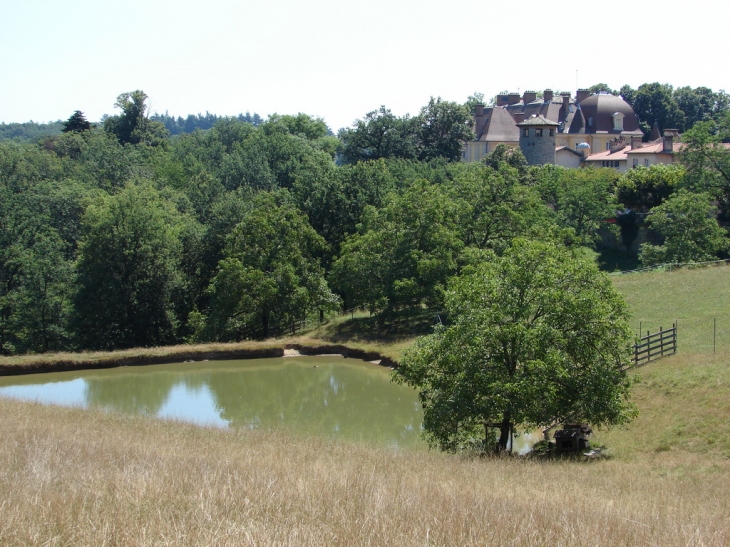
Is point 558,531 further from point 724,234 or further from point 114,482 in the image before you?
point 724,234

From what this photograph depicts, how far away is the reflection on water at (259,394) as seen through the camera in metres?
23.5

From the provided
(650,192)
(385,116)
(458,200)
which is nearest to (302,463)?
(458,200)

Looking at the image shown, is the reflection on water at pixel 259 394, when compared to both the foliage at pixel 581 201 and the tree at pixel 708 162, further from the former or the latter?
the tree at pixel 708 162

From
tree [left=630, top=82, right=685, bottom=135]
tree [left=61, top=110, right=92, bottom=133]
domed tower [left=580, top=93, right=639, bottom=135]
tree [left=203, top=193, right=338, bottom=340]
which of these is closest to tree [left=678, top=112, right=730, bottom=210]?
tree [left=203, top=193, right=338, bottom=340]

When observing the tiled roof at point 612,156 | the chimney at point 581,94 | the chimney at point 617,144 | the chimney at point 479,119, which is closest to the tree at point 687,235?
the tiled roof at point 612,156

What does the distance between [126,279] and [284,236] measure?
31.4ft

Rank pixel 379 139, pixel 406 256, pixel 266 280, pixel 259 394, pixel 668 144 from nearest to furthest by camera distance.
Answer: pixel 259 394 → pixel 406 256 → pixel 266 280 → pixel 668 144 → pixel 379 139

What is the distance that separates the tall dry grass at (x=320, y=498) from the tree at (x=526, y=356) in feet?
6.95

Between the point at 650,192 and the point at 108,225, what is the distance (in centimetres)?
3818

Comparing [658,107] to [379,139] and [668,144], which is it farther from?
[379,139]

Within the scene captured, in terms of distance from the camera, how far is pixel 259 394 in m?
28.4

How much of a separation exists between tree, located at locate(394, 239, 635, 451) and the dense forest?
17.5ft

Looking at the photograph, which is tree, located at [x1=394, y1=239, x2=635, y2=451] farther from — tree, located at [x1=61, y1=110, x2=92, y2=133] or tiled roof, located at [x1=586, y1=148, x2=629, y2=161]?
tree, located at [x1=61, y1=110, x2=92, y2=133]

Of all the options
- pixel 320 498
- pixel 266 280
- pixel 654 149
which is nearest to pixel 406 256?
pixel 266 280
